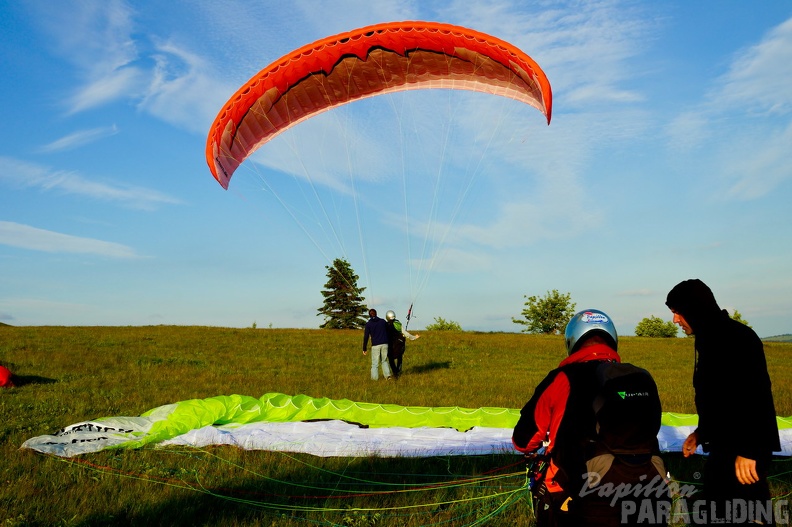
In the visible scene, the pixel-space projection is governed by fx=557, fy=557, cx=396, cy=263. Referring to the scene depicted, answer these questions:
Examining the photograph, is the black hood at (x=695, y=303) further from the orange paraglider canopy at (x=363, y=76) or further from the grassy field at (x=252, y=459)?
the orange paraglider canopy at (x=363, y=76)

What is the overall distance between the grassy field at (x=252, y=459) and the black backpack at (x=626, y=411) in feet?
6.08

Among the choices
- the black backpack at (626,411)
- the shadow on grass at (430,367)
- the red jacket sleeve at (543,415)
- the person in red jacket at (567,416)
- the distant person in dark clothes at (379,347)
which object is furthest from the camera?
the shadow on grass at (430,367)

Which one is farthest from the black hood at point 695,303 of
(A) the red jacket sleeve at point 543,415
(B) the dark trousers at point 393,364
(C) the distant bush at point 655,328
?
(C) the distant bush at point 655,328

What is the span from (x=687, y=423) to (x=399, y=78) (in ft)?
27.0

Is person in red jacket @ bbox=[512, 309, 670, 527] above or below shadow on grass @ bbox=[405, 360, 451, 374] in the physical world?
below

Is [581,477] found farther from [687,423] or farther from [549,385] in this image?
[687,423]

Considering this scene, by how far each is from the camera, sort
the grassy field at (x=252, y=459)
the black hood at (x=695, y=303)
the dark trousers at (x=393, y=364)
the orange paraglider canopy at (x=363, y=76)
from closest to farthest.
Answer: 1. the black hood at (x=695, y=303)
2. the grassy field at (x=252, y=459)
3. the orange paraglider canopy at (x=363, y=76)
4. the dark trousers at (x=393, y=364)

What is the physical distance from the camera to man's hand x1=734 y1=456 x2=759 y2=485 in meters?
3.31

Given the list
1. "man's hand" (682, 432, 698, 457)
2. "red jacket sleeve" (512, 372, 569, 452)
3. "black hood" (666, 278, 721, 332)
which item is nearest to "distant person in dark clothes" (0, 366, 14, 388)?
"red jacket sleeve" (512, 372, 569, 452)

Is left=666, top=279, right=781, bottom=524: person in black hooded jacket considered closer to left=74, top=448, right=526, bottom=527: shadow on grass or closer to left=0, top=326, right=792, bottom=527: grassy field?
left=0, top=326, right=792, bottom=527: grassy field

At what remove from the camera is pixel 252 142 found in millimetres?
12312

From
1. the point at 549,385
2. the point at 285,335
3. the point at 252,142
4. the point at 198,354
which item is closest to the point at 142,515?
the point at 549,385

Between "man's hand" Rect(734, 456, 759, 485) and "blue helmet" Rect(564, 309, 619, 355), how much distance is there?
105 centimetres

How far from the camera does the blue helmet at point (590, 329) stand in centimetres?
323
